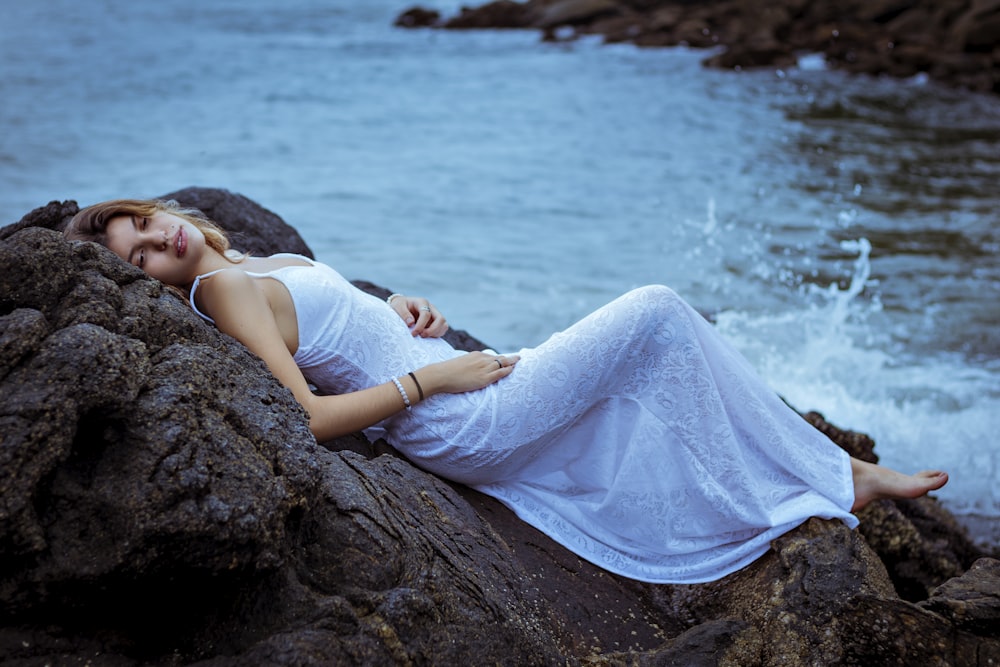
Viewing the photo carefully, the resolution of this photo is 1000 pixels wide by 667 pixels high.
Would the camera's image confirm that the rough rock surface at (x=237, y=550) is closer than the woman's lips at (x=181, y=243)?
Yes

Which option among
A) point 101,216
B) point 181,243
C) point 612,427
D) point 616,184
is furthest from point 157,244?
A: point 616,184

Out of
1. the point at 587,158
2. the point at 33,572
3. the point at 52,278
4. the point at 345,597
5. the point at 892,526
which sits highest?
the point at 52,278

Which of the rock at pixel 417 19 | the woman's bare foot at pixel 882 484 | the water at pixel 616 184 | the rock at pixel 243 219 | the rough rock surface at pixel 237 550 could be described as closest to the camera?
the rough rock surface at pixel 237 550

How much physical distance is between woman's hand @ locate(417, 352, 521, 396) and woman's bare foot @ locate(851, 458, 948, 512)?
126 centimetres

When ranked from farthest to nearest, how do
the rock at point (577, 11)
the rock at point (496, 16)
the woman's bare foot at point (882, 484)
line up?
the rock at point (496, 16) → the rock at point (577, 11) → the woman's bare foot at point (882, 484)

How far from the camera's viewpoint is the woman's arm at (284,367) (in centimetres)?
295

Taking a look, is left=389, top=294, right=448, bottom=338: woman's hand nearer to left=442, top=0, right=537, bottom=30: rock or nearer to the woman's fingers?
the woman's fingers

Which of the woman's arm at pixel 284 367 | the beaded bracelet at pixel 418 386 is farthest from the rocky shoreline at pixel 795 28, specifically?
the woman's arm at pixel 284 367

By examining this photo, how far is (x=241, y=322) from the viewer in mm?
2988

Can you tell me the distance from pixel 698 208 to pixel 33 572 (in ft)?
36.8

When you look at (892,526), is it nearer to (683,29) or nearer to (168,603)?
(168,603)

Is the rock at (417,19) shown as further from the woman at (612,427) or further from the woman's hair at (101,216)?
the woman's hair at (101,216)

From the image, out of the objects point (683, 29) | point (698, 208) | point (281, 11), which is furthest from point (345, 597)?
point (281, 11)

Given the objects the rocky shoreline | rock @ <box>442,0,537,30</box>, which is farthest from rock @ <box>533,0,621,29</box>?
rock @ <box>442,0,537,30</box>
